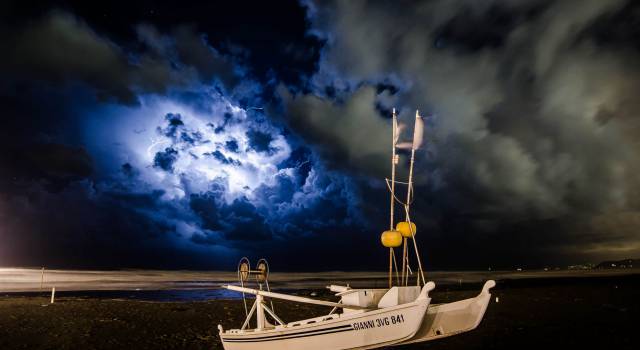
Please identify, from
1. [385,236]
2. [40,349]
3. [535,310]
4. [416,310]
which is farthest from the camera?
[535,310]

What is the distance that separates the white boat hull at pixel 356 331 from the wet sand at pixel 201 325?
19.9ft

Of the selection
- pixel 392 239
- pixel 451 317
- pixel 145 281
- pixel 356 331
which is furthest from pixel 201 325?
pixel 145 281

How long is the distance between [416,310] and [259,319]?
7.66 metres

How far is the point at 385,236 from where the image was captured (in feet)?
55.8

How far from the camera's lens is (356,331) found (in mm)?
14250

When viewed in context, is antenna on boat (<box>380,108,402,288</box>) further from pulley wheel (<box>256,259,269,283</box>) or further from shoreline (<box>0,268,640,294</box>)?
shoreline (<box>0,268,640,294</box>)

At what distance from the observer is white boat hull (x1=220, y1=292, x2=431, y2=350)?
13.5 m

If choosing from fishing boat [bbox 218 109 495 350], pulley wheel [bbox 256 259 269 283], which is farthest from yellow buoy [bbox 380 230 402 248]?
pulley wheel [bbox 256 259 269 283]

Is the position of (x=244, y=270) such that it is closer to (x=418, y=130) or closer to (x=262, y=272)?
(x=262, y=272)

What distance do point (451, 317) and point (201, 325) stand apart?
17.6 metres

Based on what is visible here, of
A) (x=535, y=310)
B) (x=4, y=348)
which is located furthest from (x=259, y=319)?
(x=535, y=310)

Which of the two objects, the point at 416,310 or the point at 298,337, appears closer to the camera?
the point at 416,310

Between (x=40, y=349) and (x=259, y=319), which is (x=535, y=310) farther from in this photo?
(x=40, y=349)

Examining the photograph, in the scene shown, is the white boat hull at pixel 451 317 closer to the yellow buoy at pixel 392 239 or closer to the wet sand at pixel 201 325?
the yellow buoy at pixel 392 239
